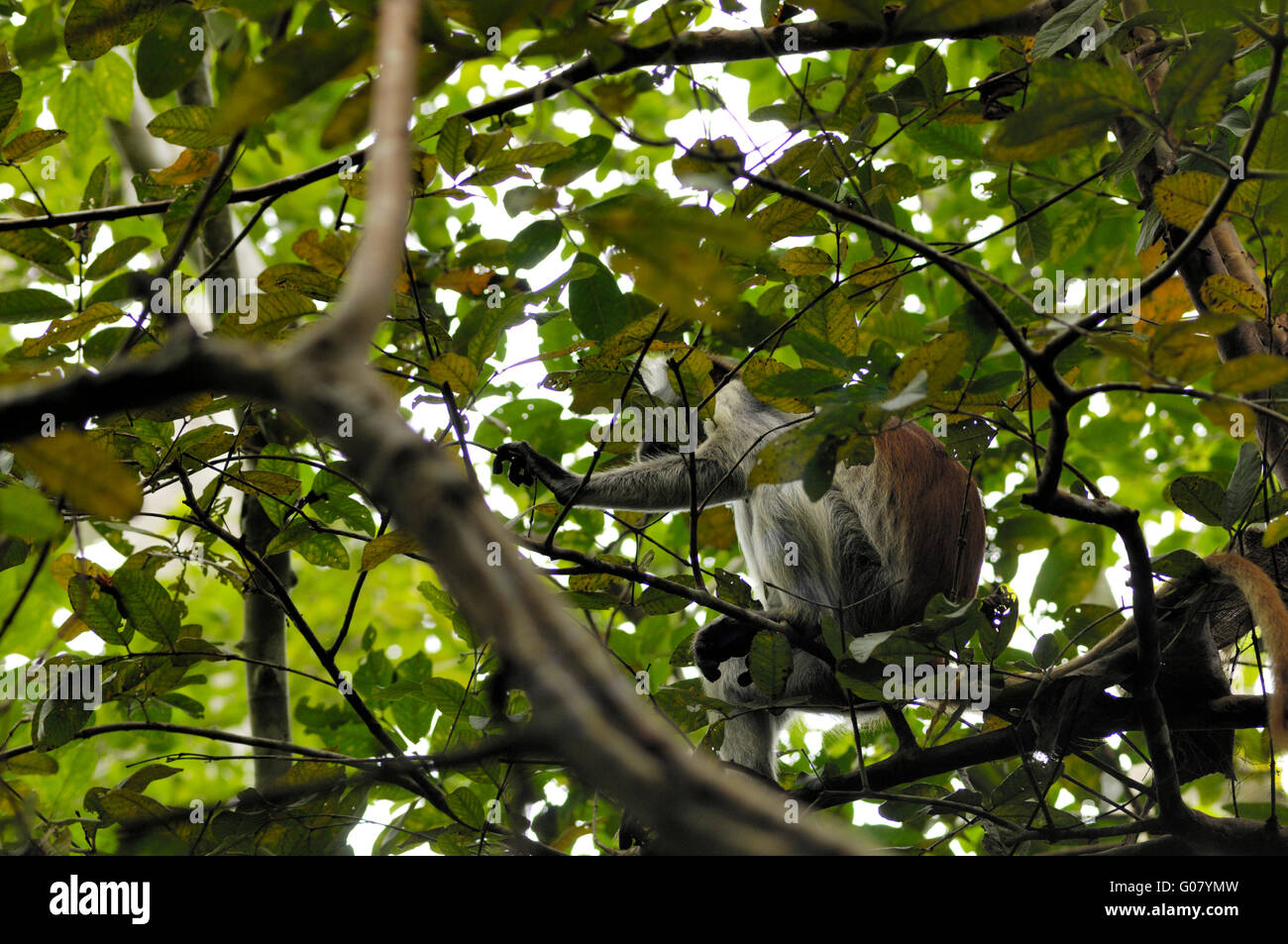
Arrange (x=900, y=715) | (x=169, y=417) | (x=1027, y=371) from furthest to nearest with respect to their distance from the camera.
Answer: (x=900, y=715) < (x=169, y=417) < (x=1027, y=371)

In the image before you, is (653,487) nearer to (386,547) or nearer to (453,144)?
(386,547)

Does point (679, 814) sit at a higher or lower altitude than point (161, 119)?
lower

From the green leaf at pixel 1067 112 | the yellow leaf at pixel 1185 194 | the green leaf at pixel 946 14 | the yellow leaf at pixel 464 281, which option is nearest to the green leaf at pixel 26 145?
the yellow leaf at pixel 464 281

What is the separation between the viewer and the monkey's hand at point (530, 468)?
4430 millimetres

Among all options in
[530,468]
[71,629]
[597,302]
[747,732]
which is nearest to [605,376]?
[597,302]

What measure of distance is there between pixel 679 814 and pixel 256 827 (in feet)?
10.1

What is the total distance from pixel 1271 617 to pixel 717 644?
2.30 metres

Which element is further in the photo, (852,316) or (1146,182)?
(1146,182)

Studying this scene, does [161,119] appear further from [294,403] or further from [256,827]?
[294,403]

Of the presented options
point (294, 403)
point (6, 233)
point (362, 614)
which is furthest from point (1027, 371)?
point (362, 614)

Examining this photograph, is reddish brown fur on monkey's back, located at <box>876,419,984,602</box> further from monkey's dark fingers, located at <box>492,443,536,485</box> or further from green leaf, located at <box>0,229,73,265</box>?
green leaf, located at <box>0,229,73,265</box>

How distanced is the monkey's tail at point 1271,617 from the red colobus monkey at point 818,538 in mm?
1300

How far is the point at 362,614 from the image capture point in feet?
28.4

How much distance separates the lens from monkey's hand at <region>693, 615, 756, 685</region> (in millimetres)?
4445
